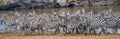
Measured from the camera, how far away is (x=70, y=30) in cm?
220

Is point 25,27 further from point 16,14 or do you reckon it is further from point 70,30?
point 70,30

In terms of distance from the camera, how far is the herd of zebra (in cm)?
217

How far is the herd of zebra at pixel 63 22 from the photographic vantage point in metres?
2.17

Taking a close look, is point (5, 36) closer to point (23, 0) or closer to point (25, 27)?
point (25, 27)

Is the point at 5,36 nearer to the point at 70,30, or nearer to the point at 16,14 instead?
the point at 16,14

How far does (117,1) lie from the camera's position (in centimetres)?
215

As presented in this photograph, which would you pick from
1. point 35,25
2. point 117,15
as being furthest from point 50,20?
point 117,15

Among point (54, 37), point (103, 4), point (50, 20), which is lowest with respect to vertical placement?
point (54, 37)

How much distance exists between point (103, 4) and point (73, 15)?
0.94 feet

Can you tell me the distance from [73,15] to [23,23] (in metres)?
0.47

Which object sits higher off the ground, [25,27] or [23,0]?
[23,0]

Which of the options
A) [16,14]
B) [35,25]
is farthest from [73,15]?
[16,14]

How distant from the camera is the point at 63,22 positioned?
2223 millimetres

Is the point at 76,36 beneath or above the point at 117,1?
beneath
